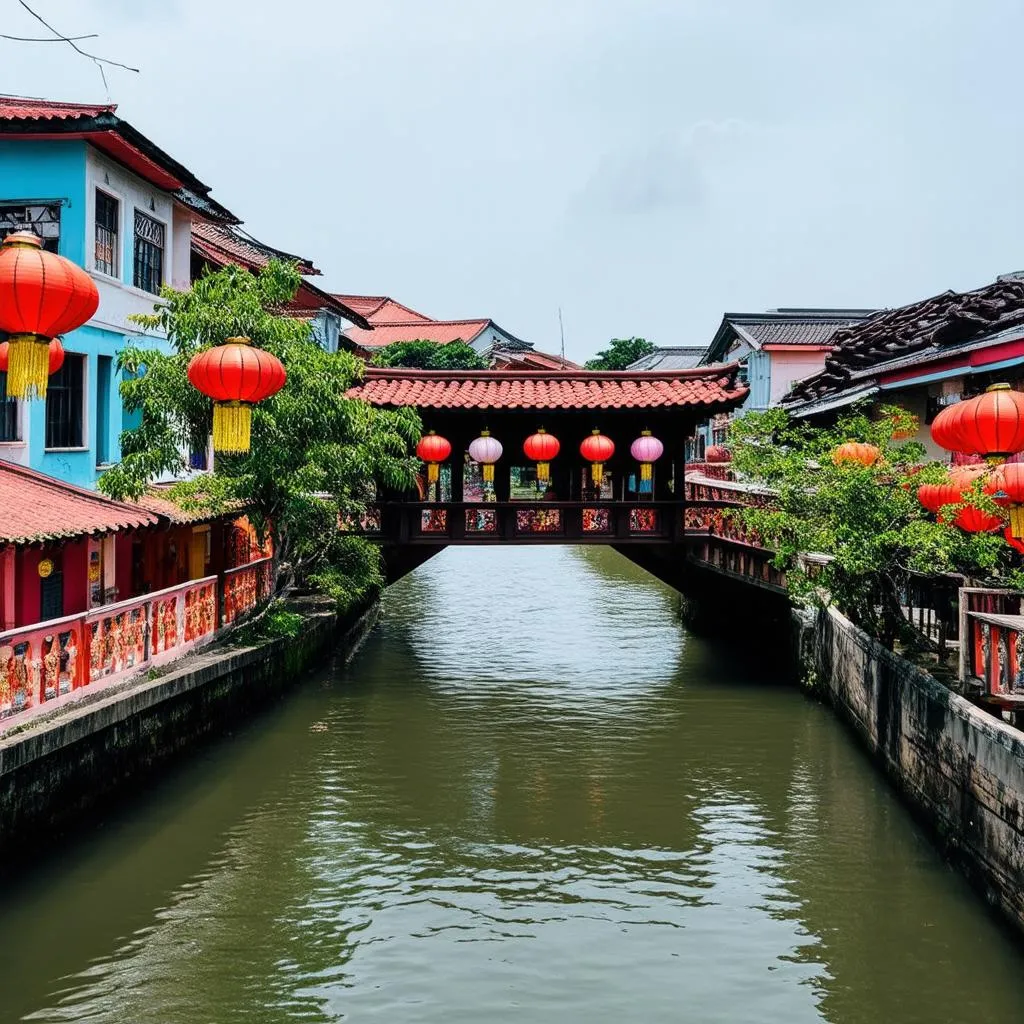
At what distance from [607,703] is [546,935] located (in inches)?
339

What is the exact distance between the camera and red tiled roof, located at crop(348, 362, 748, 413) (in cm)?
1920

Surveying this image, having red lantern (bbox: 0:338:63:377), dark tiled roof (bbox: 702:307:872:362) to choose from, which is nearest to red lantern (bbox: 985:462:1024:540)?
red lantern (bbox: 0:338:63:377)

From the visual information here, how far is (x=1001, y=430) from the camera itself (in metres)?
10.3

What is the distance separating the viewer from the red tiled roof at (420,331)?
69875 millimetres

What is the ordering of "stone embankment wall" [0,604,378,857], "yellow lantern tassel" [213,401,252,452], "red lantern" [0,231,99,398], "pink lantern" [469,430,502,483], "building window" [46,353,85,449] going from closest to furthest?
"red lantern" [0,231,99,398] → "stone embankment wall" [0,604,378,857] → "yellow lantern tassel" [213,401,252,452] → "building window" [46,353,85,449] → "pink lantern" [469,430,502,483]

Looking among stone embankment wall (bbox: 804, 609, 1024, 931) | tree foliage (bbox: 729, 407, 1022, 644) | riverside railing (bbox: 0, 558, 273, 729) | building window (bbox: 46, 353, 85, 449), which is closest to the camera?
stone embankment wall (bbox: 804, 609, 1024, 931)

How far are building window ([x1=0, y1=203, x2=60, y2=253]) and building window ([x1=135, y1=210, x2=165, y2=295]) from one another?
2.12m

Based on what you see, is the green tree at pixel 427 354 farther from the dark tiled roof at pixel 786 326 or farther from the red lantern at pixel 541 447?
the red lantern at pixel 541 447

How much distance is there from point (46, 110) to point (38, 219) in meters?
1.40

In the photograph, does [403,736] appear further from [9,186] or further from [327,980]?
[9,186]

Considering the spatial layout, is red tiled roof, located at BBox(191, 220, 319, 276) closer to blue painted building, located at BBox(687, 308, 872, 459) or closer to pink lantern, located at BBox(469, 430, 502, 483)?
pink lantern, located at BBox(469, 430, 502, 483)

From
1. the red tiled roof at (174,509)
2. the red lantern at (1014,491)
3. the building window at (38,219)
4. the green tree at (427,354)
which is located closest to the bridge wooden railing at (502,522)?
the red tiled roof at (174,509)

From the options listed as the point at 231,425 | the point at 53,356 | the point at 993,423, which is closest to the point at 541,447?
the point at 231,425

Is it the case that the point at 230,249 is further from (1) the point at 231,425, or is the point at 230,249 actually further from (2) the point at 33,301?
(2) the point at 33,301
